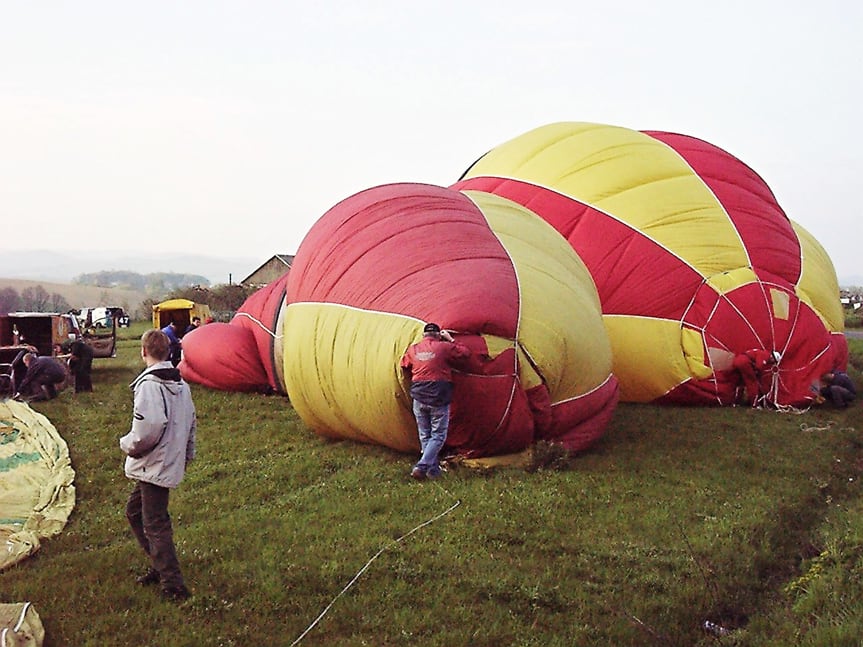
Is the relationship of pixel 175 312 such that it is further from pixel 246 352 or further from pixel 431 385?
pixel 431 385

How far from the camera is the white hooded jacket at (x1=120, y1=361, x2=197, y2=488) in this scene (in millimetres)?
4816

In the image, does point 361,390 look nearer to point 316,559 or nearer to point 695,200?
point 316,559

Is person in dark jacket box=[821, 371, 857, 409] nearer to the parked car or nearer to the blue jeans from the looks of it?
the blue jeans

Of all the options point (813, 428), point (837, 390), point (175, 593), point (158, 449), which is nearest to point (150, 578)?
point (175, 593)

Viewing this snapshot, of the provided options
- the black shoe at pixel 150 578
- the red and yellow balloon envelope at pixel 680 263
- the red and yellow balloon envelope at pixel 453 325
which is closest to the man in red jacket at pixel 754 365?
the red and yellow balloon envelope at pixel 680 263

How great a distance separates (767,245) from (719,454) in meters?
3.80

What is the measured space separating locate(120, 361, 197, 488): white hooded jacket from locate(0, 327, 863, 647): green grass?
2.10 ft

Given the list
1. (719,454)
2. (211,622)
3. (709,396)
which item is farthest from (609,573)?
(709,396)

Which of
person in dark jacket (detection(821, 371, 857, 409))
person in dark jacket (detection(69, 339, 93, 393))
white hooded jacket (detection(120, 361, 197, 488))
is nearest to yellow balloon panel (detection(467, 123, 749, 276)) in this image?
person in dark jacket (detection(821, 371, 857, 409))

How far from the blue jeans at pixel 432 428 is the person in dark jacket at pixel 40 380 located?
280 inches

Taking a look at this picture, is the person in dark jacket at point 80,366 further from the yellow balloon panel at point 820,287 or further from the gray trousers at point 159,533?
the yellow balloon panel at point 820,287

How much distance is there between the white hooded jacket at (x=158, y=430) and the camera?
482 centimetres

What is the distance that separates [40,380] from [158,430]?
8457mm

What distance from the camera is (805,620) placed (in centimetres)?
482
